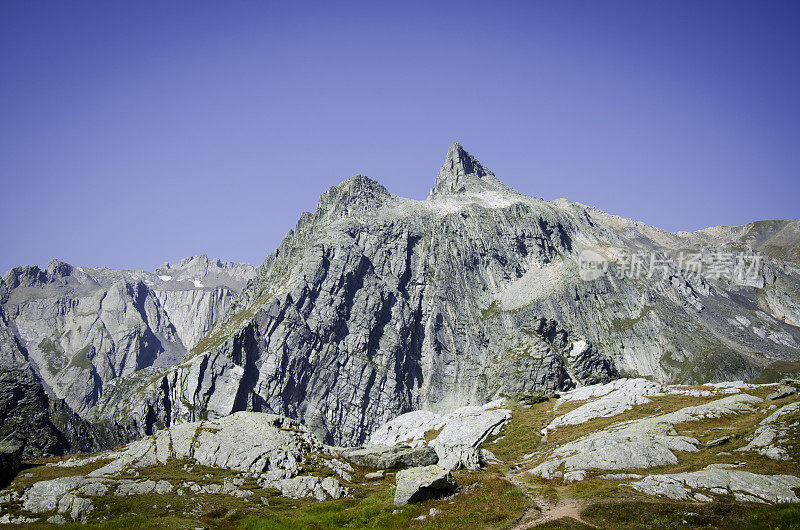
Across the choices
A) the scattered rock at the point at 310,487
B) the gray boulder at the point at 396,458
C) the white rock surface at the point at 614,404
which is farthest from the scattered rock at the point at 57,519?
the white rock surface at the point at 614,404

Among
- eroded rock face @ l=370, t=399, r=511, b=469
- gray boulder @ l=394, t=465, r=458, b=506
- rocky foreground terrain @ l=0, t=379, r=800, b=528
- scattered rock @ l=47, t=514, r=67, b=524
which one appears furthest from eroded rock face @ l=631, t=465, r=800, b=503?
scattered rock @ l=47, t=514, r=67, b=524

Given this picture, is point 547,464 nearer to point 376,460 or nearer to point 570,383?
point 376,460

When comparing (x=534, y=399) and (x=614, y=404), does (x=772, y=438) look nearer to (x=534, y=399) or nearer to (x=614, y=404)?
(x=614, y=404)

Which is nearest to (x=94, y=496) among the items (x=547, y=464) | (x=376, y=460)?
(x=376, y=460)

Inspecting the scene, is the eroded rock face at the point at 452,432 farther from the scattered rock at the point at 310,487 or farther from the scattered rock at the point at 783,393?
the scattered rock at the point at 783,393

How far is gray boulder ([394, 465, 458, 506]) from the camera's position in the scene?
1404 inches

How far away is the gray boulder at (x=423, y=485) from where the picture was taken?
3566 cm

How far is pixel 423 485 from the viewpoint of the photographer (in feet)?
118

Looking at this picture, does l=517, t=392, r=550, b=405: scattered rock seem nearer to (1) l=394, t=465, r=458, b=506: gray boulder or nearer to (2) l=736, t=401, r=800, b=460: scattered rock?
(2) l=736, t=401, r=800, b=460: scattered rock

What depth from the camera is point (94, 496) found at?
35969 mm

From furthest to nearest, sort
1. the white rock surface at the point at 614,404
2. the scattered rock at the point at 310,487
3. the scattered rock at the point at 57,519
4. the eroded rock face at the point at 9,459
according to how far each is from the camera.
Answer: the white rock surface at the point at 614,404, the eroded rock face at the point at 9,459, the scattered rock at the point at 310,487, the scattered rock at the point at 57,519

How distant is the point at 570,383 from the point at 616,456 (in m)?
161

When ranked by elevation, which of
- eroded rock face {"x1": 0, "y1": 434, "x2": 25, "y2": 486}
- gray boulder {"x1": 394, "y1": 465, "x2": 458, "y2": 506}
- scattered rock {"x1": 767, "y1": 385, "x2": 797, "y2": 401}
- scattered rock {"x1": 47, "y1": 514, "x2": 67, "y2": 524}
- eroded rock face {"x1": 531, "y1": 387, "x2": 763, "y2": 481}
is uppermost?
eroded rock face {"x1": 0, "y1": 434, "x2": 25, "y2": 486}

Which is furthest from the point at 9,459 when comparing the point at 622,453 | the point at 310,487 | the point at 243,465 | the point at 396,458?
the point at 622,453
